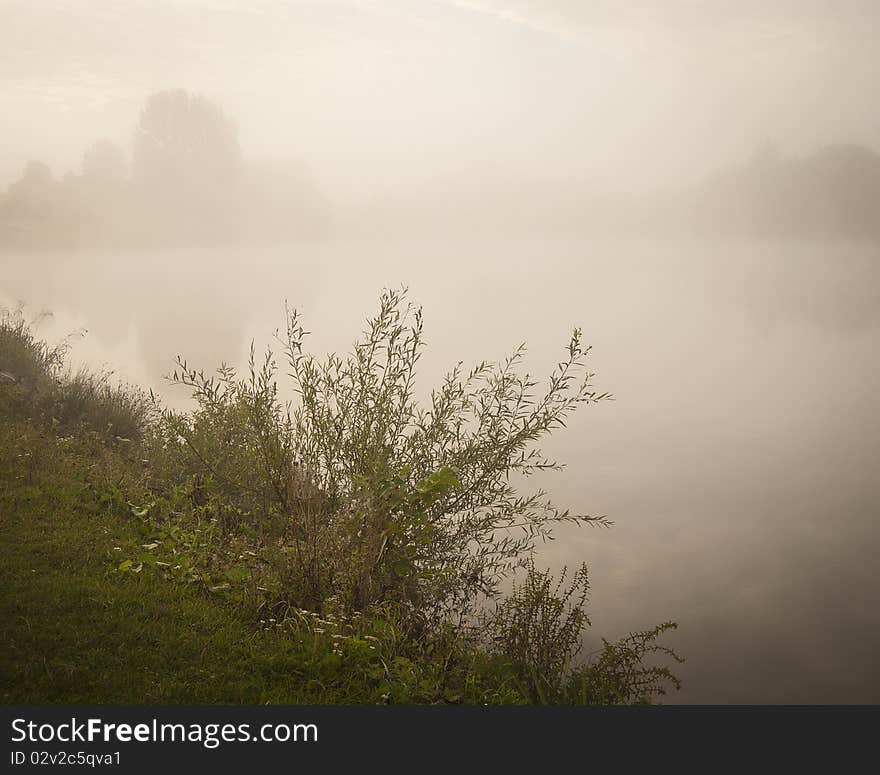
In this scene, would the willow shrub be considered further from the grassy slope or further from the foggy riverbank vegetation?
the grassy slope

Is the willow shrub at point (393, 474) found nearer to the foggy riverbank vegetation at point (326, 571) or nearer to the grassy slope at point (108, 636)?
the foggy riverbank vegetation at point (326, 571)

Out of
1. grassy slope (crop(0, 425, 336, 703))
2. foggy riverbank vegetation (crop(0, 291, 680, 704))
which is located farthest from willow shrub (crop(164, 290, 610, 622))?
grassy slope (crop(0, 425, 336, 703))

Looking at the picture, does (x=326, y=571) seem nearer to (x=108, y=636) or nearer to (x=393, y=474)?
(x=393, y=474)

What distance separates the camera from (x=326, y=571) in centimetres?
555

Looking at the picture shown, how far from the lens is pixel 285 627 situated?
507 centimetres

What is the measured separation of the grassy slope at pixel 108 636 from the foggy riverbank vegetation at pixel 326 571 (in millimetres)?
15

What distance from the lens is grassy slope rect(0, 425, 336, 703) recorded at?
13.9ft

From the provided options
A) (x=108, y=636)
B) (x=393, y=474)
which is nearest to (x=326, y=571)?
(x=393, y=474)

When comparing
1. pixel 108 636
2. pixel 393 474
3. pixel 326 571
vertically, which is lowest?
pixel 108 636

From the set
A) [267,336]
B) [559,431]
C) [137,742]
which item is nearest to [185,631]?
[137,742]

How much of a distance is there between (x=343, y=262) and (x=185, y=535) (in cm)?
3913

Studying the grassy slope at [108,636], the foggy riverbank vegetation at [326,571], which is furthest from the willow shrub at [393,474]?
the grassy slope at [108,636]

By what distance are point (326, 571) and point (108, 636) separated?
59.7 inches

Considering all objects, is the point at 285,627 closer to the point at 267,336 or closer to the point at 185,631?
the point at 185,631
